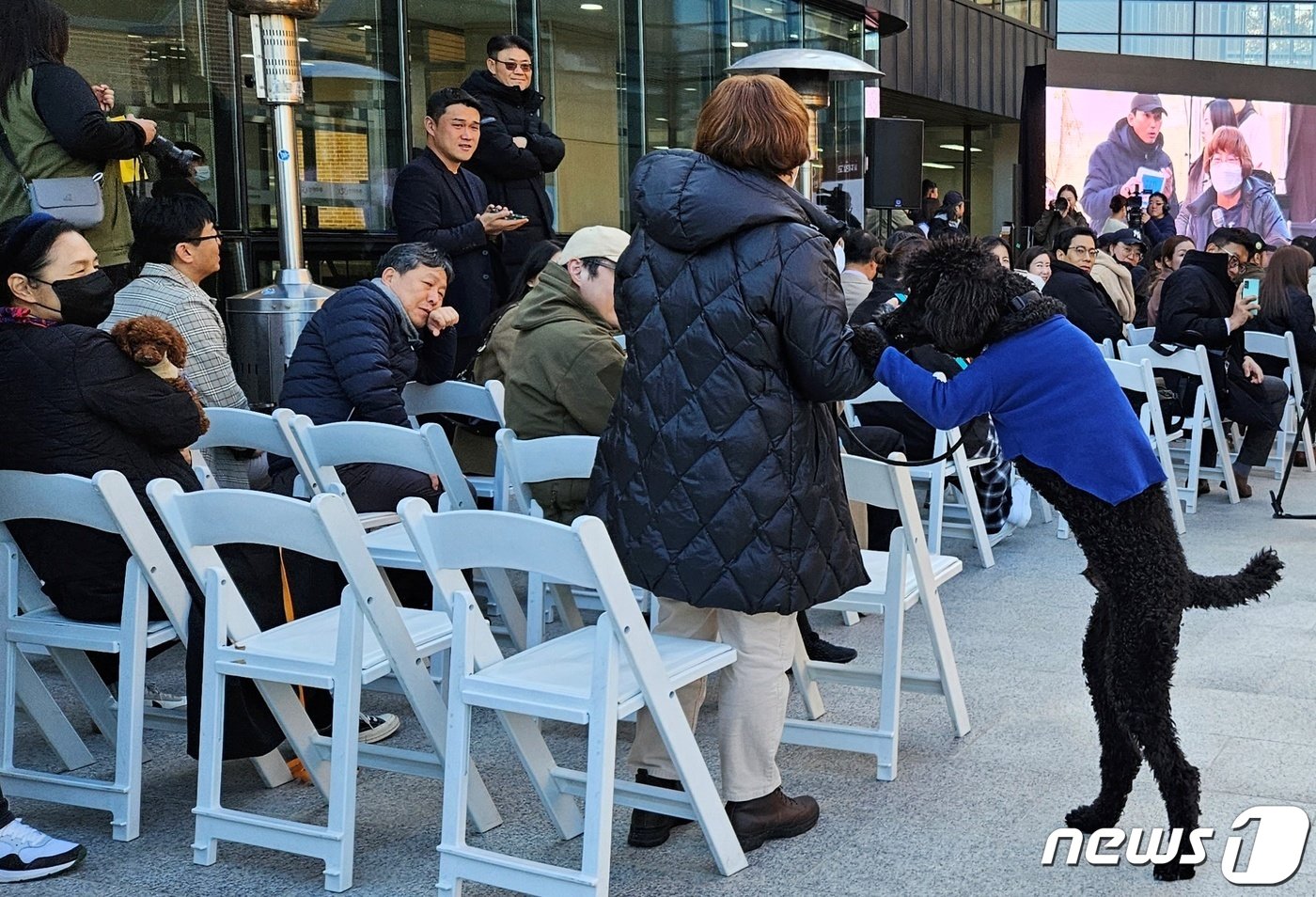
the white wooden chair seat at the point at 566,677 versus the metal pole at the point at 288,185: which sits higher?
the metal pole at the point at 288,185

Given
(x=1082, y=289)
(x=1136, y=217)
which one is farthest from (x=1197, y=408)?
(x=1136, y=217)

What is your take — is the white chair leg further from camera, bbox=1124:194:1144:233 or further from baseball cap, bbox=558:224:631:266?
camera, bbox=1124:194:1144:233

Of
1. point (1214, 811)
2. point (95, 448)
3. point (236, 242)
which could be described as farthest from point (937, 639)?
point (236, 242)

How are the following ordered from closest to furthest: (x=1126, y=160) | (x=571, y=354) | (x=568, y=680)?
(x=568, y=680) → (x=571, y=354) → (x=1126, y=160)

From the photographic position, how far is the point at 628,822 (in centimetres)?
312

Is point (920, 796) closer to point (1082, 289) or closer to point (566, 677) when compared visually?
point (566, 677)

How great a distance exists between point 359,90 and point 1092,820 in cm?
571

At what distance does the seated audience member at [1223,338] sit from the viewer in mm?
6902

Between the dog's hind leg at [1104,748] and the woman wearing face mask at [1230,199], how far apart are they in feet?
63.5

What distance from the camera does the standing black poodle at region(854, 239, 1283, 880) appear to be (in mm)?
2703

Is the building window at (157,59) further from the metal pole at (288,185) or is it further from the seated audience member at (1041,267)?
the seated audience member at (1041,267)

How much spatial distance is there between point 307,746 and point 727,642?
95 cm

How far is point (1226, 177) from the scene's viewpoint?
2122 centimetres

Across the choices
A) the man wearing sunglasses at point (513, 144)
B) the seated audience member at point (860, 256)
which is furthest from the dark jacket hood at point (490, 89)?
the seated audience member at point (860, 256)
